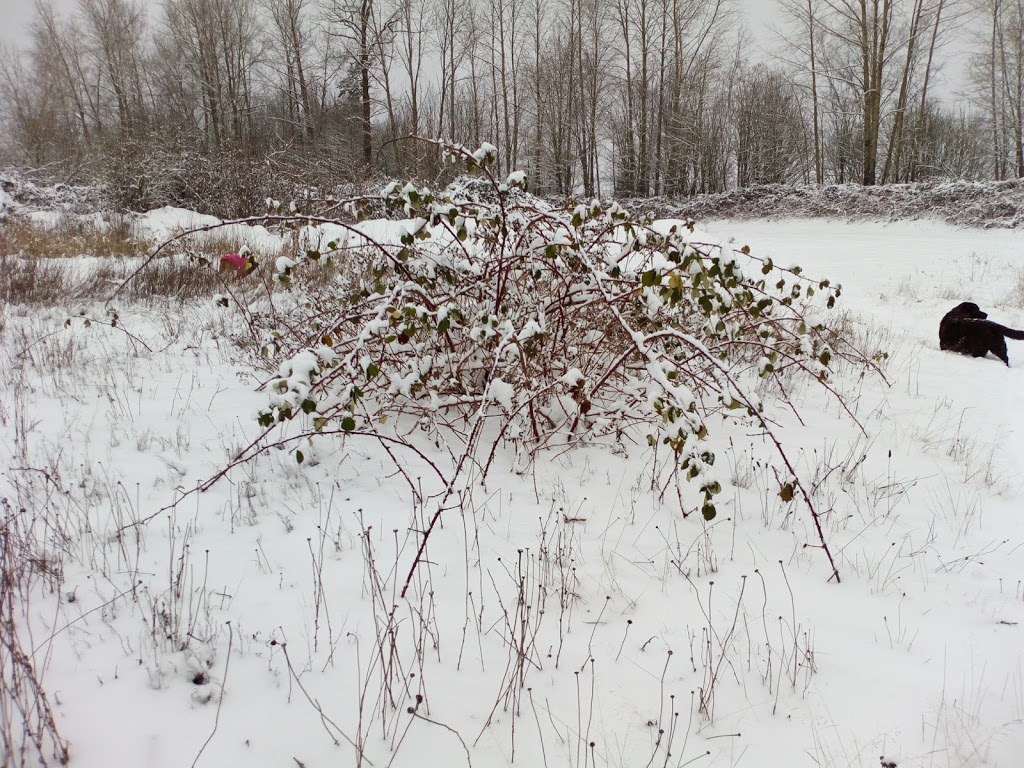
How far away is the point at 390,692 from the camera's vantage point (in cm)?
158

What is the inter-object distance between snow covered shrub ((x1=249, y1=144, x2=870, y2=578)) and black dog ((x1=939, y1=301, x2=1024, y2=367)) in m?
3.15

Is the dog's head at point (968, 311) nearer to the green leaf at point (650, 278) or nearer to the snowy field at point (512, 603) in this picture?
the snowy field at point (512, 603)

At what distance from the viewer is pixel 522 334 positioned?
254cm

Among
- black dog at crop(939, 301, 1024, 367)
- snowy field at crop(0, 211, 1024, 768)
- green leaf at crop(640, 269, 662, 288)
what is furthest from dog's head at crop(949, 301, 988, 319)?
green leaf at crop(640, 269, 662, 288)

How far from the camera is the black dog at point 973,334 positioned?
5.28m

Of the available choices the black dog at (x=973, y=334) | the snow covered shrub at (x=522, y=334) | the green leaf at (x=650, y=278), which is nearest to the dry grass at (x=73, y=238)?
the snow covered shrub at (x=522, y=334)

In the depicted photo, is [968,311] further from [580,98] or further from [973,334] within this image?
[580,98]

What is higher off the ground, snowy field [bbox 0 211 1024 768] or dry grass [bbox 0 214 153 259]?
dry grass [bbox 0 214 153 259]

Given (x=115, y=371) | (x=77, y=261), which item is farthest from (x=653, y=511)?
(x=77, y=261)

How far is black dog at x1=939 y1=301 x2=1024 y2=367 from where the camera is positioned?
17.3 feet

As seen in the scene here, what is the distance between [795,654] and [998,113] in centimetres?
3370

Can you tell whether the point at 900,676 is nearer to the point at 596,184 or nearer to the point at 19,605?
the point at 19,605

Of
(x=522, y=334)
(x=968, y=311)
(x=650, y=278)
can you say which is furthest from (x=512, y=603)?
(x=968, y=311)

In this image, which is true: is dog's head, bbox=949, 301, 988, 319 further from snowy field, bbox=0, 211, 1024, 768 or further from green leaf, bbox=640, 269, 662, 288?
green leaf, bbox=640, 269, 662, 288
